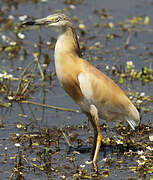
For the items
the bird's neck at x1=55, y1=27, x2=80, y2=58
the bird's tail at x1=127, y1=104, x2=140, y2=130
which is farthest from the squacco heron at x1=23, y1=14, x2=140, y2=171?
the bird's tail at x1=127, y1=104, x2=140, y2=130

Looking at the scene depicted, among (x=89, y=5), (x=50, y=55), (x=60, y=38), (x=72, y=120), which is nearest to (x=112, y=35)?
(x=50, y=55)

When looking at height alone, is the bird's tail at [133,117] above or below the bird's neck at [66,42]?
below

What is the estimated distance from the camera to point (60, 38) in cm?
518

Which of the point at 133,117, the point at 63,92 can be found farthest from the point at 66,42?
the point at 63,92

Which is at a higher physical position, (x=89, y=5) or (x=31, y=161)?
(x=89, y=5)

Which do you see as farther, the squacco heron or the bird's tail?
the bird's tail

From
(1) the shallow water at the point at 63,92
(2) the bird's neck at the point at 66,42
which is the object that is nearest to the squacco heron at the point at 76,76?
(2) the bird's neck at the point at 66,42

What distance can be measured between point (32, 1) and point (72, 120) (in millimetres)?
5698

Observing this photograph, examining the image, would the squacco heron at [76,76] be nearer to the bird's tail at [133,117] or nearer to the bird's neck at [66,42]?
the bird's neck at [66,42]

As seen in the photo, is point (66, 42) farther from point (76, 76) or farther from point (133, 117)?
point (133, 117)

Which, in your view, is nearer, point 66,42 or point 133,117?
point 66,42

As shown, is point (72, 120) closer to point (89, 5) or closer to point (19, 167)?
point (19, 167)

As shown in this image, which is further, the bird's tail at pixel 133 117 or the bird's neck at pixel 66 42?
the bird's tail at pixel 133 117

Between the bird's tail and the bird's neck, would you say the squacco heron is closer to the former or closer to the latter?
the bird's neck
